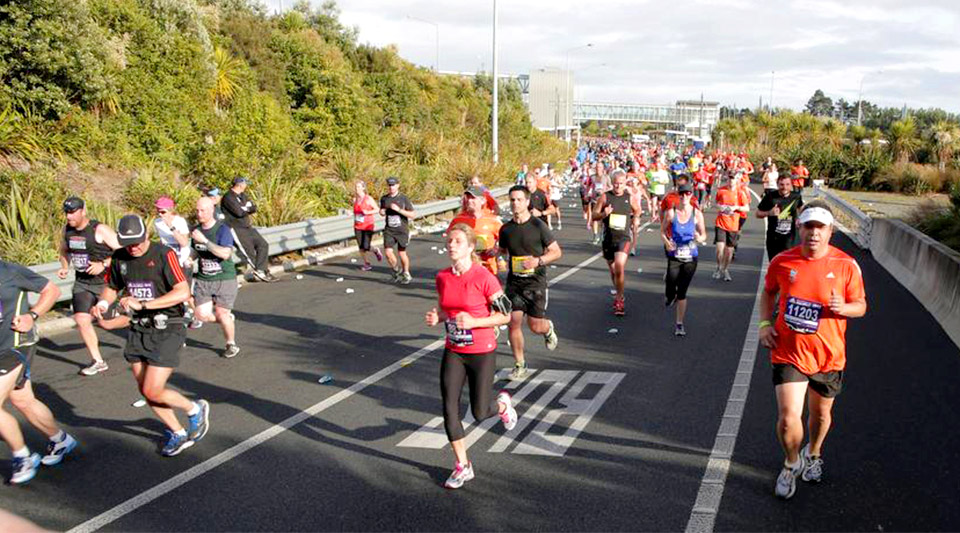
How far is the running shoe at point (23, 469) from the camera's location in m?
5.24

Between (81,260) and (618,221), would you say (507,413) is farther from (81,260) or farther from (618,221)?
(618,221)

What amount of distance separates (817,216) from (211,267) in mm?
6567

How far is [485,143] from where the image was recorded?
40.3m

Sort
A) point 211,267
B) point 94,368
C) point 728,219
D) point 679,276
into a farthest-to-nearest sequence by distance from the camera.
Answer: point 728,219, point 679,276, point 211,267, point 94,368

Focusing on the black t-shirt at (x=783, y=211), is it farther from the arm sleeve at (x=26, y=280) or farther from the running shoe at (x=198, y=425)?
the arm sleeve at (x=26, y=280)

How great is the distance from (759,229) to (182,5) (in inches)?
770

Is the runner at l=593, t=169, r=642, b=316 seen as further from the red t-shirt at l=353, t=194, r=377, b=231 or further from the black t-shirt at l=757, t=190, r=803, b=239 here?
the red t-shirt at l=353, t=194, r=377, b=231

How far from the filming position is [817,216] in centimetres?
468

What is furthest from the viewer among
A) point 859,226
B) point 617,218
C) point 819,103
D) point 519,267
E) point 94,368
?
point 819,103

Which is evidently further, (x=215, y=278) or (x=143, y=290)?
(x=215, y=278)

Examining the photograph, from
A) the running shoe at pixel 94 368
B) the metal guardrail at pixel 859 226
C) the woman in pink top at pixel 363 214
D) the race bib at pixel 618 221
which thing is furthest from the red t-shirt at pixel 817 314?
the metal guardrail at pixel 859 226

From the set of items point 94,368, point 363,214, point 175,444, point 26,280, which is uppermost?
point 26,280

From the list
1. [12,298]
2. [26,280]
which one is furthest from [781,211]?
[12,298]

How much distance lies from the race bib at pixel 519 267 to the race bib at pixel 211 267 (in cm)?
345
